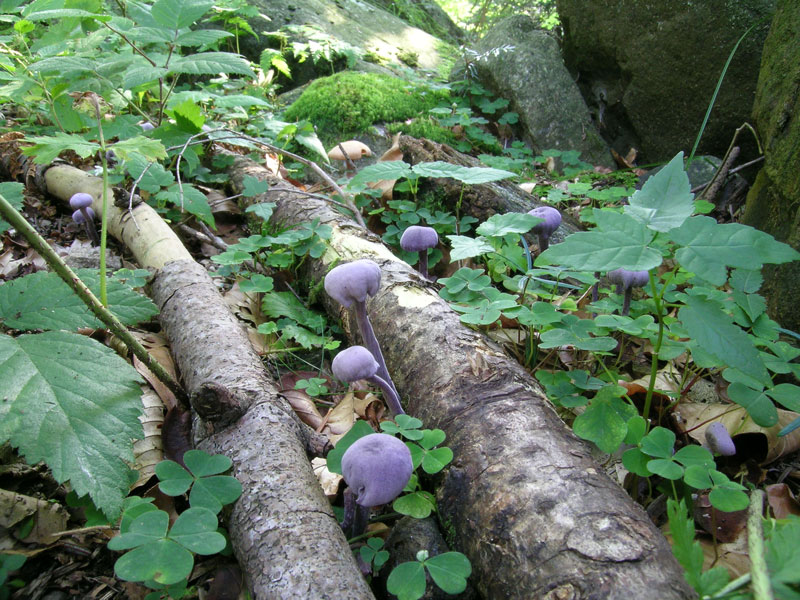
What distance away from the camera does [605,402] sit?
1.52 meters

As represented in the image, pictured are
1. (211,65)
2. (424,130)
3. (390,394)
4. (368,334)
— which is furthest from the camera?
(424,130)

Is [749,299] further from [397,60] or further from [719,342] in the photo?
[397,60]

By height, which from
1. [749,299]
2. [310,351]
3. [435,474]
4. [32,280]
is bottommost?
[310,351]

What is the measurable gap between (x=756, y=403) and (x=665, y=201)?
73 centimetres

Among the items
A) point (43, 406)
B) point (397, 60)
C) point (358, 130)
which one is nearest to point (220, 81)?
point (358, 130)

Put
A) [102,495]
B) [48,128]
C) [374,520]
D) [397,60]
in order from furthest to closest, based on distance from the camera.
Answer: [397,60] → [48,128] → [374,520] → [102,495]

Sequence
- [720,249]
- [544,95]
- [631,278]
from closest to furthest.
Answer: [720,249], [631,278], [544,95]

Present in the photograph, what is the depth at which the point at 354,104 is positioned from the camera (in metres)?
4.69

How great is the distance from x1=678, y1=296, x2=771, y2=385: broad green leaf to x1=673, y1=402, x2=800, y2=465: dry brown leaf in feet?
1.77

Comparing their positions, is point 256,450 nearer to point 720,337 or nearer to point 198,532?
point 198,532

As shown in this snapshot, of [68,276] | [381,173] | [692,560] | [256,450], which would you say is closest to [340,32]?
[381,173]

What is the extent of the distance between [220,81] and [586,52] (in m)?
3.75

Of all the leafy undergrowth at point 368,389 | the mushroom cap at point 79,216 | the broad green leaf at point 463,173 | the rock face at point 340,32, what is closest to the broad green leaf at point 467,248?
the leafy undergrowth at point 368,389

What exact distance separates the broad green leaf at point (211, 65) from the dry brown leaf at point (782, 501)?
8.67 feet
